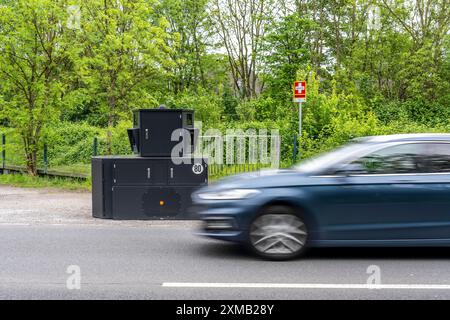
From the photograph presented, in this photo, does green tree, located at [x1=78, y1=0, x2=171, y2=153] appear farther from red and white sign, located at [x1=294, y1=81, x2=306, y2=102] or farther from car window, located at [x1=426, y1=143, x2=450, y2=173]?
car window, located at [x1=426, y1=143, x2=450, y2=173]

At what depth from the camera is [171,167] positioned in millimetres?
9383

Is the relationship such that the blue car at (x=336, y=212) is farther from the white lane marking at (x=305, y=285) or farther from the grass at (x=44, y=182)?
the grass at (x=44, y=182)

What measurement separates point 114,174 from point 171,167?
106 cm

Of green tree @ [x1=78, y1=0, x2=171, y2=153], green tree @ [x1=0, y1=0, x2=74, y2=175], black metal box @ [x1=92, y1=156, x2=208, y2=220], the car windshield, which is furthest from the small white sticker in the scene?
green tree @ [x1=0, y1=0, x2=74, y2=175]

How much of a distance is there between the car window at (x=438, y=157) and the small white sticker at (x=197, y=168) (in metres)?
4.13

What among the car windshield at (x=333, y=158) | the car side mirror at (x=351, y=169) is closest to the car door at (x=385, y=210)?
the car side mirror at (x=351, y=169)

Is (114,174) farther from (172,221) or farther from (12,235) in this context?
(12,235)

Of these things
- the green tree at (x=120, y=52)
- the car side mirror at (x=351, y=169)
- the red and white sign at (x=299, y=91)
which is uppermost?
the green tree at (x=120, y=52)

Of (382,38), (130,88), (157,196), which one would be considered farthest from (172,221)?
(382,38)

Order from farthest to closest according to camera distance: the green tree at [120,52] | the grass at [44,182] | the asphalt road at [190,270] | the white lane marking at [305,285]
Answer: the green tree at [120,52], the grass at [44,182], the white lane marking at [305,285], the asphalt road at [190,270]

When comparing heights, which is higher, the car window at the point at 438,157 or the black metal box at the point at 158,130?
the black metal box at the point at 158,130

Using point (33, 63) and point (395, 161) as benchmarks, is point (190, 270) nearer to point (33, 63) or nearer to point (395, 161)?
point (395, 161)

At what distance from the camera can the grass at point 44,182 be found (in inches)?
A: 566

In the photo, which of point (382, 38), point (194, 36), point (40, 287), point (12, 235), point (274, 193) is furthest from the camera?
point (194, 36)
